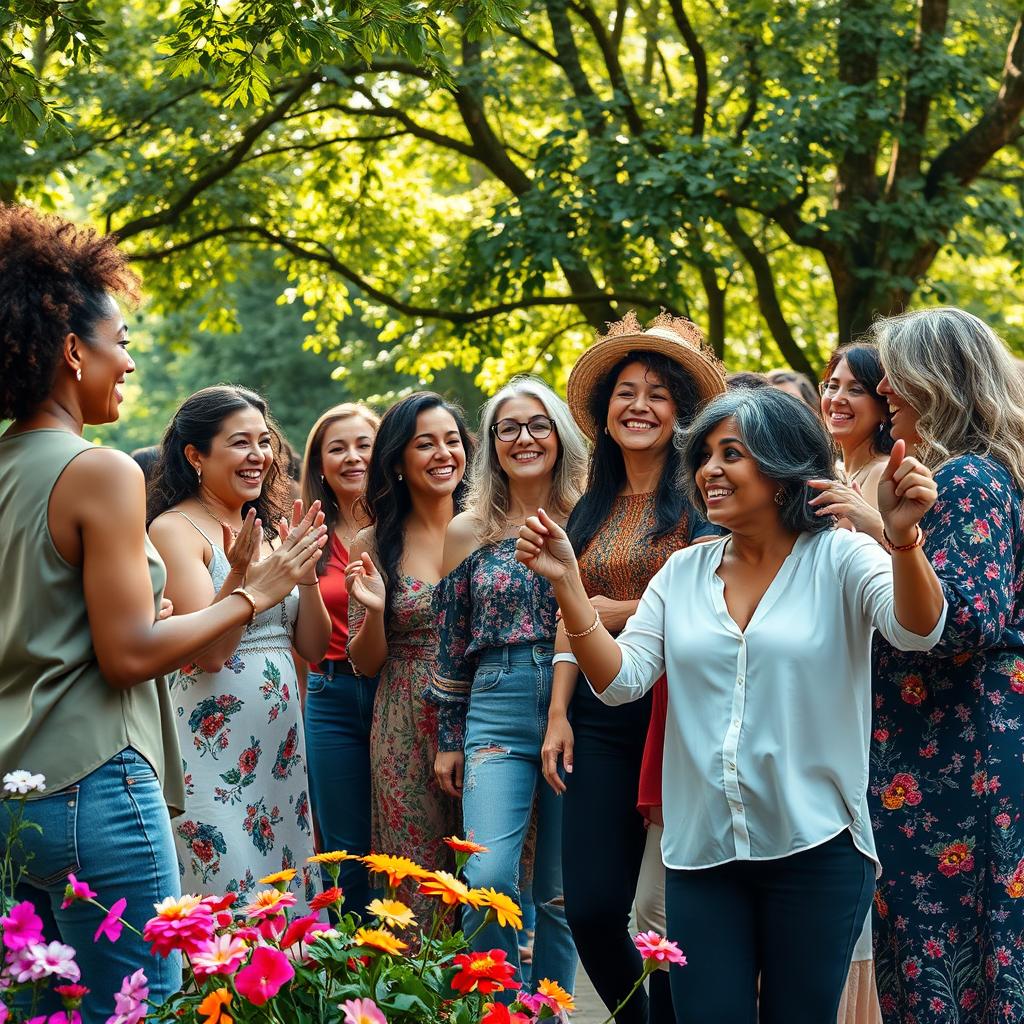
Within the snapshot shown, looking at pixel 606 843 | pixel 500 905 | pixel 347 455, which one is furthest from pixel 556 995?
pixel 347 455

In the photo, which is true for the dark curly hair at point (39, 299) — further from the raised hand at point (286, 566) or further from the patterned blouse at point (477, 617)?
the patterned blouse at point (477, 617)

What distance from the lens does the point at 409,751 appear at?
5387 mm

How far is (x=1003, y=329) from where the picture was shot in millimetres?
13305

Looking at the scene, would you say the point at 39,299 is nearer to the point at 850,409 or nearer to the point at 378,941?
the point at 378,941

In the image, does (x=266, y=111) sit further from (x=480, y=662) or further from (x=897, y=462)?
(x=897, y=462)

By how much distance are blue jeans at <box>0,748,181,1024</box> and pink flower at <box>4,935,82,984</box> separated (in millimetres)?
530

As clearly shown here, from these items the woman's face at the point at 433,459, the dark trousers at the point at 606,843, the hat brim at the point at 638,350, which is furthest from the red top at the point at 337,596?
the dark trousers at the point at 606,843

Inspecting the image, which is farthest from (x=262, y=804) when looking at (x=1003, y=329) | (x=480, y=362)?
(x=1003, y=329)

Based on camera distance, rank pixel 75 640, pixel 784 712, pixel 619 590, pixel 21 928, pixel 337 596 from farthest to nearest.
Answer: pixel 337 596, pixel 619 590, pixel 784 712, pixel 75 640, pixel 21 928

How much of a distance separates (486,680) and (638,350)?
1.23m

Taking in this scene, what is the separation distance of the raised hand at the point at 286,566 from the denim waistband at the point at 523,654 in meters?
1.44

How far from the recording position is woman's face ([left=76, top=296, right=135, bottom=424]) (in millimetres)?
3109

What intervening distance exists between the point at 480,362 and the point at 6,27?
9.09m

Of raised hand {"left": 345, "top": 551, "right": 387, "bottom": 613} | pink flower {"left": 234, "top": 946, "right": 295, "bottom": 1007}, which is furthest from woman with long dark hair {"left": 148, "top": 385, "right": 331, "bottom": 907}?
pink flower {"left": 234, "top": 946, "right": 295, "bottom": 1007}
